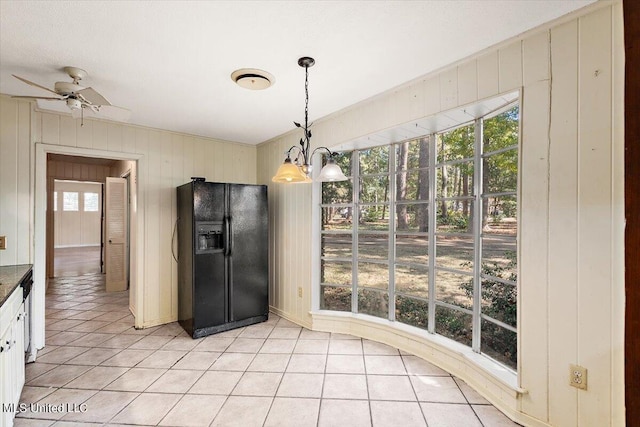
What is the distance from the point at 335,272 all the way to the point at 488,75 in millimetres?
2477

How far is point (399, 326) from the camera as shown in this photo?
3023 millimetres

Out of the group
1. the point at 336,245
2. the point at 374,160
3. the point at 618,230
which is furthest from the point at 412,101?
the point at 336,245

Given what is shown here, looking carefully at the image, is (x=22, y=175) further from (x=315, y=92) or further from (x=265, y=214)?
(x=315, y=92)

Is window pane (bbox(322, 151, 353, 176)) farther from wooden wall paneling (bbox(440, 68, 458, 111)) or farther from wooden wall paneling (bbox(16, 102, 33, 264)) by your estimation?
wooden wall paneling (bbox(16, 102, 33, 264))

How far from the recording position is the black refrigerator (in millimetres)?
3363

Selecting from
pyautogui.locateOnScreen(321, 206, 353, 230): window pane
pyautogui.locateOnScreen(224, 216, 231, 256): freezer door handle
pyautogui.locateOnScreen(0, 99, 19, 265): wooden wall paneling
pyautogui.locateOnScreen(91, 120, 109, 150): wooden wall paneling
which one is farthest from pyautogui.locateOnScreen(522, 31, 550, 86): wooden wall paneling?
pyautogui.locateOnScreen(0, 99, 19, 265): wooden wall paneling

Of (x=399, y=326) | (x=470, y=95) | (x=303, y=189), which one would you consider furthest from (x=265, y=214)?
(x=470, y=95)

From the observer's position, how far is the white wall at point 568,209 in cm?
154

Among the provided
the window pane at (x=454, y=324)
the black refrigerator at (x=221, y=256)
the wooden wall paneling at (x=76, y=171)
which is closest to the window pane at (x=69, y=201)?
the wooden wall paneling at (x=76, y=171)

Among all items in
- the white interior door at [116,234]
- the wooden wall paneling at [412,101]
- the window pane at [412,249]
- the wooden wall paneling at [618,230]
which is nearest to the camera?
the wooden wall paneling at [618,230]

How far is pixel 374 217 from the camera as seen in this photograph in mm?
3328

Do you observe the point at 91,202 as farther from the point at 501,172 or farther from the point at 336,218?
the point at 501,172

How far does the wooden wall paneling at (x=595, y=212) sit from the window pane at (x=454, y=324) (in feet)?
2.99

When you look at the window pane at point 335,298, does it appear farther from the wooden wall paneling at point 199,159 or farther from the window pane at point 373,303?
the wooden wall paneling at point 199,159
